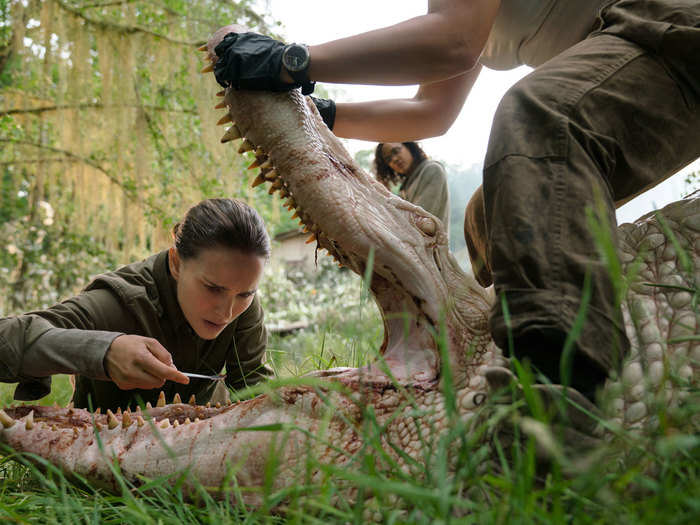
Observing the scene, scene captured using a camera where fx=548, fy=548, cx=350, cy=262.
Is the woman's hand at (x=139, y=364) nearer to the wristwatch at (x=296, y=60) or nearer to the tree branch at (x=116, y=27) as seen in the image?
the wristwatch at (x=296, y=60)

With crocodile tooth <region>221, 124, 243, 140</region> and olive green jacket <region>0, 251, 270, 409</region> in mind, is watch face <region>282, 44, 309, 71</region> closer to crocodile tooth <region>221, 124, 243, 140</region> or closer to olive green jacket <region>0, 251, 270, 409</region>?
crocodile tooth <region>221, 124, 243, 140</region>

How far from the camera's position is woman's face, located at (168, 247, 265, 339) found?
223 cm

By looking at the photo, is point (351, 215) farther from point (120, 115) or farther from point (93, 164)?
point (93, 164)

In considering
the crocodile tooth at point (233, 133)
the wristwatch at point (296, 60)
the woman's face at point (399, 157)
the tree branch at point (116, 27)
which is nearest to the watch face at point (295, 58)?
the wristwatch at point (296, 60)

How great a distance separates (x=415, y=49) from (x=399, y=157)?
3.88 meters

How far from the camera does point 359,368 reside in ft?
4.52

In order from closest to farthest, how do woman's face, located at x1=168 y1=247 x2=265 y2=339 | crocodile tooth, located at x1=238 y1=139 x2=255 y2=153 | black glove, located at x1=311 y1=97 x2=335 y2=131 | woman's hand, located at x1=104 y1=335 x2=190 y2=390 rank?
crocodile tooth, located at x1=238 y1=139 x2=255 y2=153 → woman's hand, located at x1=104 y1=335 x2=190 y2=390 → black glove, located at x1=311 y1=97 x2=335 y2=131 → woman's face, located at x1=168 y1=247 x2=265 y2=339

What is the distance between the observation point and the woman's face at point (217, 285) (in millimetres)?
2230

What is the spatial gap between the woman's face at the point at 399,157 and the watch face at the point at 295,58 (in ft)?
12.5

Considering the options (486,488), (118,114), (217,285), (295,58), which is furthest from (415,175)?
(486,488)

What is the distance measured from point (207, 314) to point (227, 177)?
4388 millimetres

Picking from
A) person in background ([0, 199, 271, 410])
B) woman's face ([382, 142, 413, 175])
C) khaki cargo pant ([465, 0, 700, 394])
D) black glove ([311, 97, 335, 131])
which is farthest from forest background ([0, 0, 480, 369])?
khaki cargo pant ([465, 0, 700, 394])

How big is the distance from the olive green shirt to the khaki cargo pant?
132 inches

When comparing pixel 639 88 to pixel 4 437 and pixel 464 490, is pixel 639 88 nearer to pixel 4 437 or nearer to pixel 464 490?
pixel 464 490
